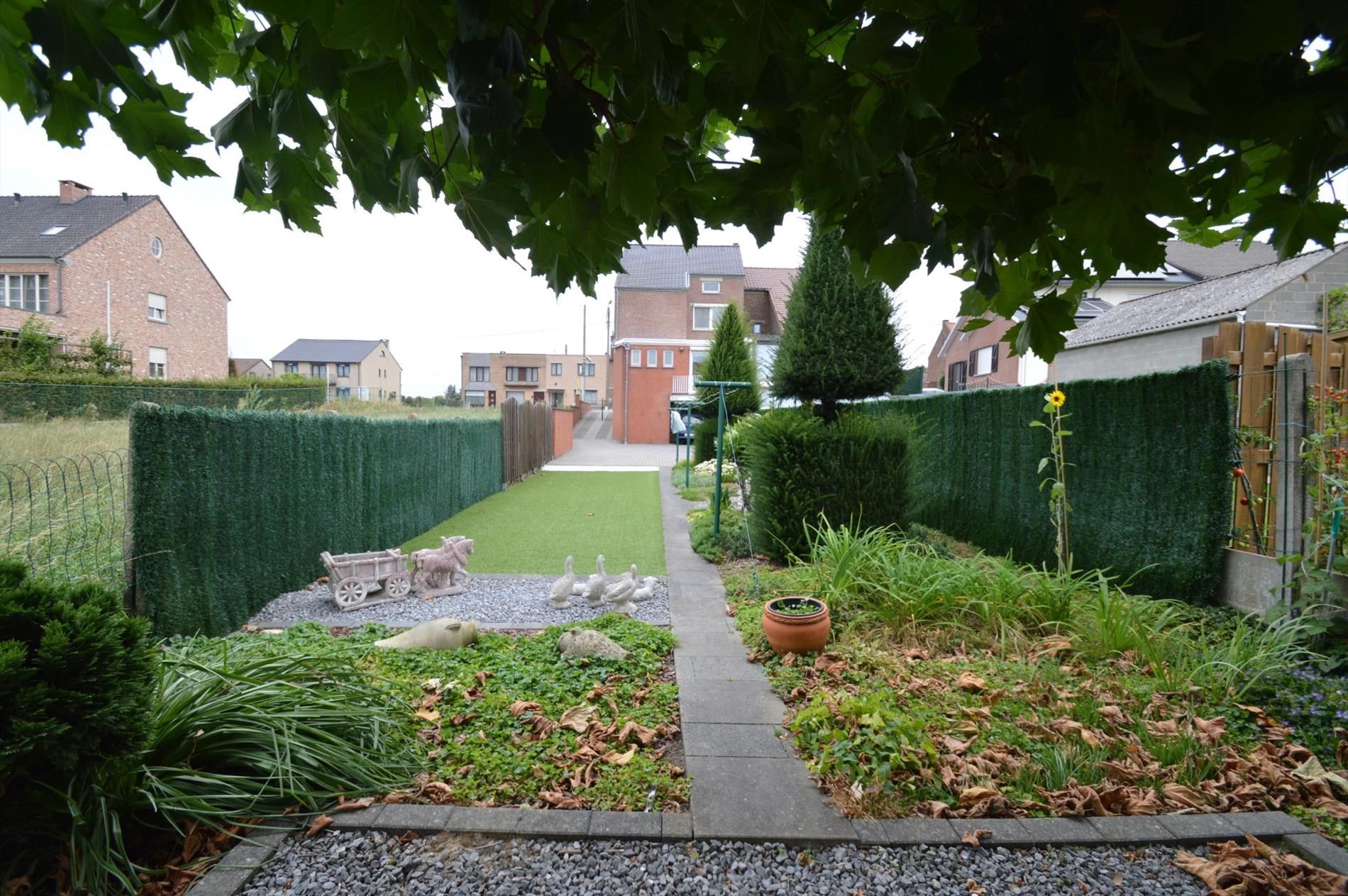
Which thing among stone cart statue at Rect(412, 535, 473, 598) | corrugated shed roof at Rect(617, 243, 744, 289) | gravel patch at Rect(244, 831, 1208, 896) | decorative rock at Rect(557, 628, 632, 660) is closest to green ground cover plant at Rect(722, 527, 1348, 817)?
gravel patch at Rect(244, 831, 1208, 896)

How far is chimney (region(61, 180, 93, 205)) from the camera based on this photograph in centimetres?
2600

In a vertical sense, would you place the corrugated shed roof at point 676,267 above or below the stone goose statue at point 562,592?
above

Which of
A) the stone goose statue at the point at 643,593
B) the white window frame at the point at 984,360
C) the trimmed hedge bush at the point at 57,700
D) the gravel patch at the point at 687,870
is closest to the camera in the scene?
the trimmed hedge bush at the point at 57,700

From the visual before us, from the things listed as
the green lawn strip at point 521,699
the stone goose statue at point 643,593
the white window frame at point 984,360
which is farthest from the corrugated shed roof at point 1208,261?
Answer: the green lawn strip at point 521,699

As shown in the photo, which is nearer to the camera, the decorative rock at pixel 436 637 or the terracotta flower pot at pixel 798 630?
the terracotta flower pot at pixel 798 630

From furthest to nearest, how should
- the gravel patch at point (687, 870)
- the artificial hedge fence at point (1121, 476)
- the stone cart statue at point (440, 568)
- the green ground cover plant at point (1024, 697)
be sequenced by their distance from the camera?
1. the stone cart statue at point (440, 568)
2. the artificial hedge fence at point (1121, 476)
3. the green ground cover plant at point (1024, 697)
4. the gravel patch at point (687, 870)

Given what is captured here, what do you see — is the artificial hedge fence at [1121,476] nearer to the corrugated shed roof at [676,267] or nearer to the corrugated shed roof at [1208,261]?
the corrugated shed roof at [1208,261]

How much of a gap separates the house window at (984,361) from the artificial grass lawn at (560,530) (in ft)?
55.6

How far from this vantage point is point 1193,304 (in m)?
14.2

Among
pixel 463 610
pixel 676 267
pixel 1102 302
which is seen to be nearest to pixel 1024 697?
pixel 463 610

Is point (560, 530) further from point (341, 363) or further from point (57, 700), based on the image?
point (341, 363)

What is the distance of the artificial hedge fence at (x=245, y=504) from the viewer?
421 cm

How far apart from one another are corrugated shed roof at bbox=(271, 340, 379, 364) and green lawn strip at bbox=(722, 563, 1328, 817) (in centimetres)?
6823

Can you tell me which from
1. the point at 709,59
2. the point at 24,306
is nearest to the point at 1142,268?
the point at 709,59
